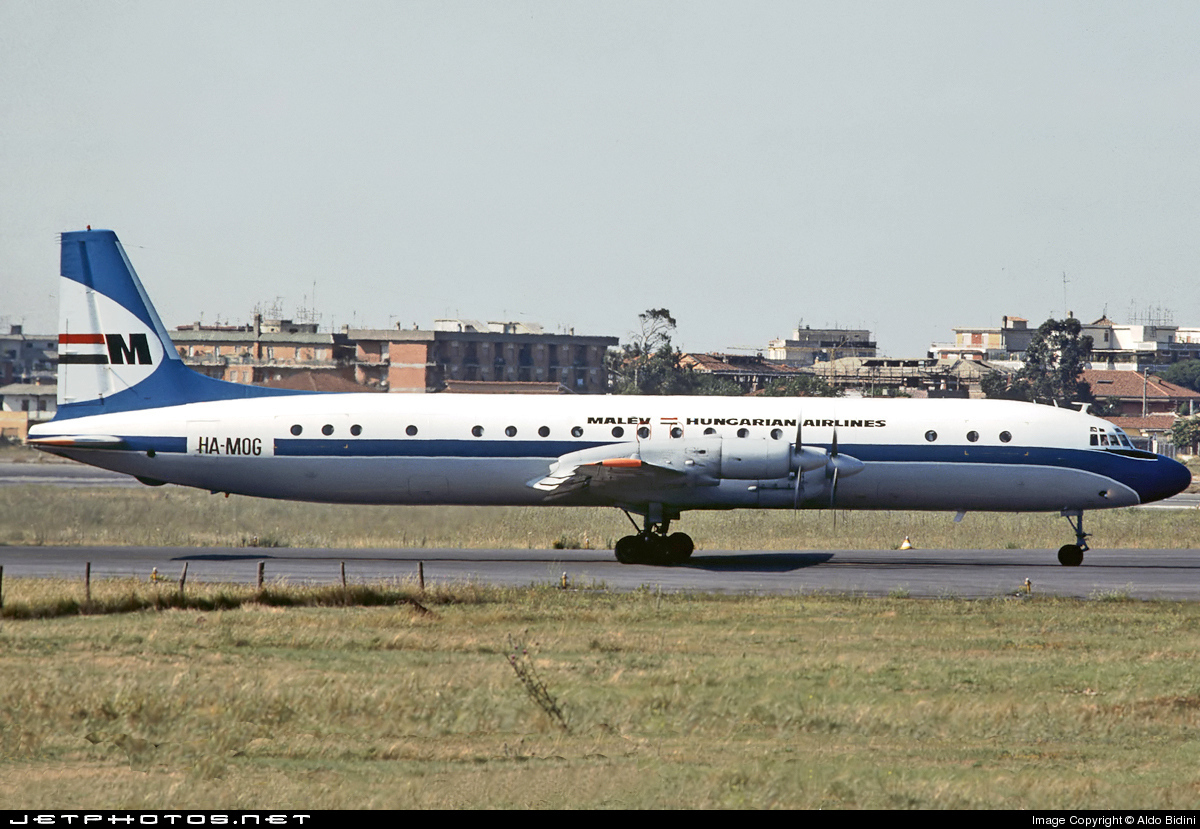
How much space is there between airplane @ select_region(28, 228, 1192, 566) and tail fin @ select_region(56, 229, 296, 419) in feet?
0.22

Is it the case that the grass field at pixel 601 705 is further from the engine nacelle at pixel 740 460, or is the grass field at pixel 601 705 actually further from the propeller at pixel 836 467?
the propeller at pixel 836 467

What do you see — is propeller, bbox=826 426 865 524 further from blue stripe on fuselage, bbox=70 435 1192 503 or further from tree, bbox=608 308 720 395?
tree, bbox=608 308 720 395

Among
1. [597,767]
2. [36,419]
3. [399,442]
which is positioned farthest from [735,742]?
[36,419]

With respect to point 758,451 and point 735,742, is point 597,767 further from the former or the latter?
point 758,451

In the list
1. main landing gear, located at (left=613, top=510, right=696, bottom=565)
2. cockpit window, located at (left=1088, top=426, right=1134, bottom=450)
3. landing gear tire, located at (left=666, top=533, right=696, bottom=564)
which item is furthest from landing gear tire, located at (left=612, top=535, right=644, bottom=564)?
cockpit window, located at (left=1088, top=426, right=1134, bottom=450)

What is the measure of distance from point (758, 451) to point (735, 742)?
19.5 meters

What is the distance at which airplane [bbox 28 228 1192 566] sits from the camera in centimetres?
3697

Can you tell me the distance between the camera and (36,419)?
130 m

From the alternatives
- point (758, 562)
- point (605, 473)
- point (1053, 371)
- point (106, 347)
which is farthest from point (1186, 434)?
point (106, 347)

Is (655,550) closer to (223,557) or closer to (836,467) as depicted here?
(836,467)

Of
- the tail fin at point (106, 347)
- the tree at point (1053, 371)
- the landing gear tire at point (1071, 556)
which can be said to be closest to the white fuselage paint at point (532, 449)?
the tail fin at point (106, 347)

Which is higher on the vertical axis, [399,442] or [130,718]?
[399,442]

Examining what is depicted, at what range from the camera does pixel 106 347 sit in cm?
3884

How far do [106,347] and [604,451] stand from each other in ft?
49.9
